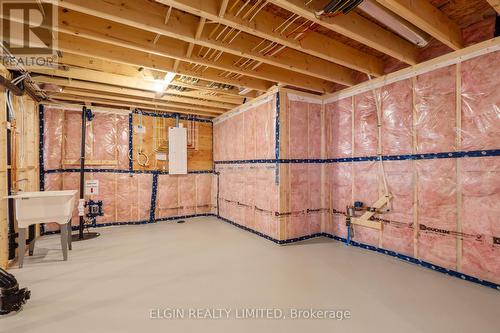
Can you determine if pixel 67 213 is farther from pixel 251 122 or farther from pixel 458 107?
pixel 458 107

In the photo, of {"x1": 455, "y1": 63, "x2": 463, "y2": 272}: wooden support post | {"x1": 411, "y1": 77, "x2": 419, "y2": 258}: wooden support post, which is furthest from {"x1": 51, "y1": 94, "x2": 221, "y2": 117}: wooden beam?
{"x1": 455, "y1": 63, "x2": 463, "y2": 272}: wooden support post

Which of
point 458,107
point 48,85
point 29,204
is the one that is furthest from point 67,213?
point 458,107

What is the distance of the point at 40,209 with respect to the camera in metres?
3.24

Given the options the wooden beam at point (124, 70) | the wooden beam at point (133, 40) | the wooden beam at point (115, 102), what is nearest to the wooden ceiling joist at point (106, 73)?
the wooden beam at point (124, 70)

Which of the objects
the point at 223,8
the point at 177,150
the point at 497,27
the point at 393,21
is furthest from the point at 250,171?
the point at 497,27

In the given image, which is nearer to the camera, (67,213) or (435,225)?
(435,225)

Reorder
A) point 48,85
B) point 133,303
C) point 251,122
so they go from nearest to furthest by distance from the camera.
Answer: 1. point 133,303
2. point 48,85
3. point 251,122

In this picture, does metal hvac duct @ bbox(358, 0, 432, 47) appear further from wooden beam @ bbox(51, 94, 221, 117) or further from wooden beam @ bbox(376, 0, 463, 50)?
wooden beam @ bbox(51, 94, 221, 117)

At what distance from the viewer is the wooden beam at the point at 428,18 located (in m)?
2.22

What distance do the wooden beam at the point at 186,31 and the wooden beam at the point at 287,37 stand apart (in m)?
0.02

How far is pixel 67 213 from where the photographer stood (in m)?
3.45

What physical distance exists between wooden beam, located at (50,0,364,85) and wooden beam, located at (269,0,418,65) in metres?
0.50

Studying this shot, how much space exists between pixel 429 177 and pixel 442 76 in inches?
52.8

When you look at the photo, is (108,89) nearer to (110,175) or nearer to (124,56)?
(124,56)
